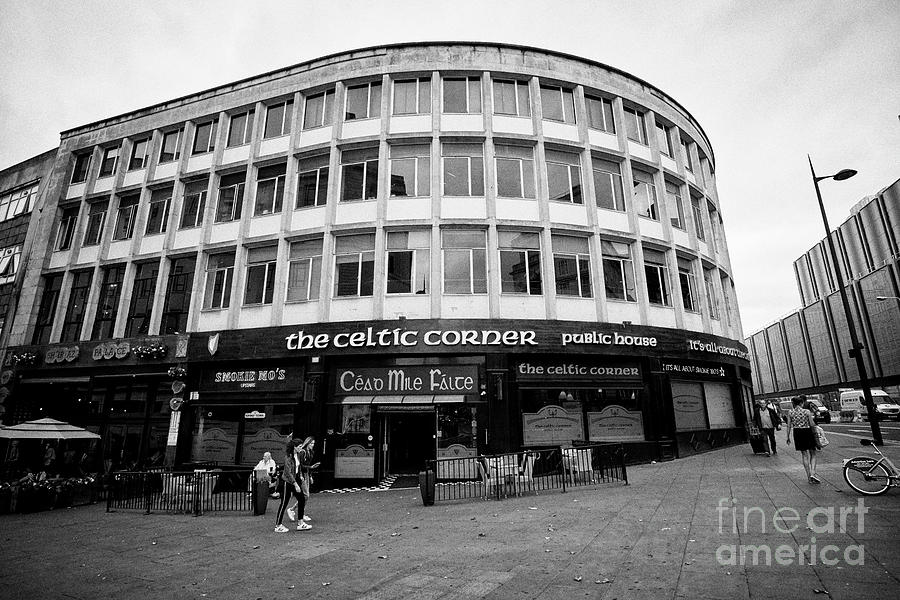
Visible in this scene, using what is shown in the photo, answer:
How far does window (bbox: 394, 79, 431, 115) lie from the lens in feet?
67.6

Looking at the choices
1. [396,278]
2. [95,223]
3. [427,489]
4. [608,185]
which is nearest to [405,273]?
[396,278]

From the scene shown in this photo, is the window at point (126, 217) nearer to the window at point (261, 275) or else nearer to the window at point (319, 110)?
the window at point (261, 275)

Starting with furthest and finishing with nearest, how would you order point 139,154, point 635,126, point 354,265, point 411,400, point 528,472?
point 139,154
point 635,126
point 354,265
point 411,400
point 528,472

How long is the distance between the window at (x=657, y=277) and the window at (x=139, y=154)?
26261 millimetres

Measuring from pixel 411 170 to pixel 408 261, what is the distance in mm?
4235

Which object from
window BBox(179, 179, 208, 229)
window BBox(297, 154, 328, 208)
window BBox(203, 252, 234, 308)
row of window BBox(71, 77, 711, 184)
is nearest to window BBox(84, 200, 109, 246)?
row of window BBox(71, 77, 711, 184)

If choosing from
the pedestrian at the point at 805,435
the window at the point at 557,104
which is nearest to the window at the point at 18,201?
the window at the point at 557,104

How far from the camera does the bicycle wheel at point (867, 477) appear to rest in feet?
28.3

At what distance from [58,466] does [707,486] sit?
2600 cm

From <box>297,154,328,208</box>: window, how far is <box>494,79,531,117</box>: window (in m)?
8.27

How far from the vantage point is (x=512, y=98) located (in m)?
20.9

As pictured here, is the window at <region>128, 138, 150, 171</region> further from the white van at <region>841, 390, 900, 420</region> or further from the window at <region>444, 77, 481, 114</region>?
the white van at <region>841, 390, 900, 420</region>

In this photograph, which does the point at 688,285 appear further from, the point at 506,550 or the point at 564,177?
the point at 506,550

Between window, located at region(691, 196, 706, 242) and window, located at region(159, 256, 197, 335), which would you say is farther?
window, located at region(691, 196, 706, 242)
